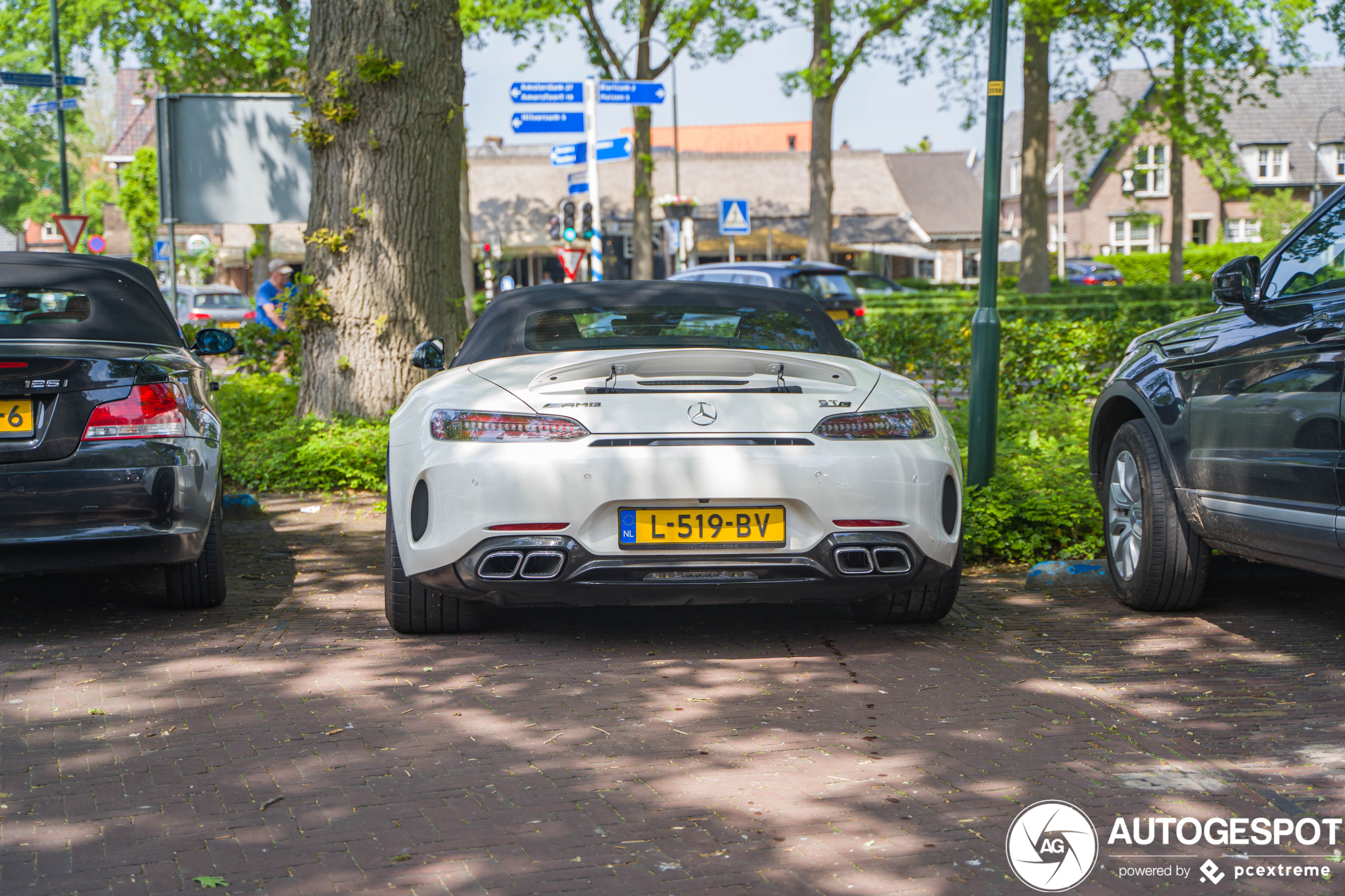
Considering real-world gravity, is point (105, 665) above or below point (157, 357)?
below

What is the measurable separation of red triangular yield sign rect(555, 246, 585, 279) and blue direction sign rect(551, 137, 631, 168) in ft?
8.42

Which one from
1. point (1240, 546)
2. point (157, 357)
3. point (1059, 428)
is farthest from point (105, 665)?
point (1059, 428)

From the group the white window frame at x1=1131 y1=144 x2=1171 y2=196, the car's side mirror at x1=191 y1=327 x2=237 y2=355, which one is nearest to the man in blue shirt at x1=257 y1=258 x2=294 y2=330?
the car's side mirror at x1=191 y1=327 x2=237 y2=355

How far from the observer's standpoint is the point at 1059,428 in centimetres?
958

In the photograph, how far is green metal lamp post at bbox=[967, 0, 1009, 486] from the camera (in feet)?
23.7

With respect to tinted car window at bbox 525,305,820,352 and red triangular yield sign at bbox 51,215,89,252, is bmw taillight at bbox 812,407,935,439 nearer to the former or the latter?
tinted car window at bbox 525,305,820,352

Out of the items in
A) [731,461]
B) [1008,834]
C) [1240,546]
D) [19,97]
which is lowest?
[1008,834]

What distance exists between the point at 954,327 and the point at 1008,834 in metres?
9.19

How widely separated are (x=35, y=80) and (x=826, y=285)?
13.4 metres

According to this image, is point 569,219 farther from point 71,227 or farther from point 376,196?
point 376,196

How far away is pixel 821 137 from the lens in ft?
94.5

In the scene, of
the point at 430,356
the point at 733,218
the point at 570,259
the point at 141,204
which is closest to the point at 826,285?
the point at 570,259

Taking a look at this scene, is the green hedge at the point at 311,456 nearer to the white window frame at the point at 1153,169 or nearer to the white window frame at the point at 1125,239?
the white window frame at the point at 1153,169

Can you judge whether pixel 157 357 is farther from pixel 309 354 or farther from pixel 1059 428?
pixel 1059 428
